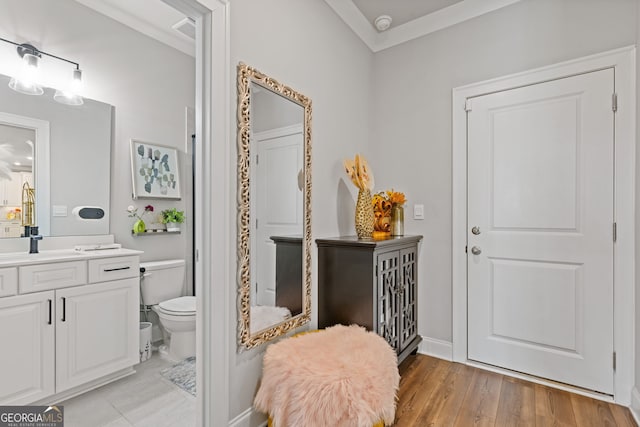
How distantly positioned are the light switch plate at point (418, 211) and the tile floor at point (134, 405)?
2.09 meters

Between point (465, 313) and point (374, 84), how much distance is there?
2105 millimetres

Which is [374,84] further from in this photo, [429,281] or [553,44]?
[429,281]

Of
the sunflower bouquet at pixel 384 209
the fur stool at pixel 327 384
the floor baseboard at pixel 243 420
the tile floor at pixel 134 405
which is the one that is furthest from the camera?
the sunflower bouquet at pixel 384 209

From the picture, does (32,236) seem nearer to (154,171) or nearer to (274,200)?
(154,171)

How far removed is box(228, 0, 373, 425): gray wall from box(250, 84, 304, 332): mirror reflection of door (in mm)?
146

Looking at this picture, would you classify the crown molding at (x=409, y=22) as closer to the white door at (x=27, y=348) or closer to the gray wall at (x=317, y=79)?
the gray wall at (x=317, y=79)

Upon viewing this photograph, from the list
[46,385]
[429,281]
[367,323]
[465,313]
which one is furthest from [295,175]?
[46,385]

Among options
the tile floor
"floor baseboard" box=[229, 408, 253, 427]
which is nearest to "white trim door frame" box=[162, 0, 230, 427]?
"floor baseboard" box=[229, 408, 253, 427]

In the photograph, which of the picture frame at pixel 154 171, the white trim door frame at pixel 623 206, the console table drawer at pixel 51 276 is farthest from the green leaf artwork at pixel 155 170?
the white trim door frame at pixel 623 206

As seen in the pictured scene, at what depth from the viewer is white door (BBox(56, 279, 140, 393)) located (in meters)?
1.88

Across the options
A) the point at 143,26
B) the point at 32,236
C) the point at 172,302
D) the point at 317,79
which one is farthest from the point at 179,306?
the point at 143,26

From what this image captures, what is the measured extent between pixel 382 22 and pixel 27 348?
327 centimetres

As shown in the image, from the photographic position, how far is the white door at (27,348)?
1.64 m

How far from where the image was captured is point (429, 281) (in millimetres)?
2531
